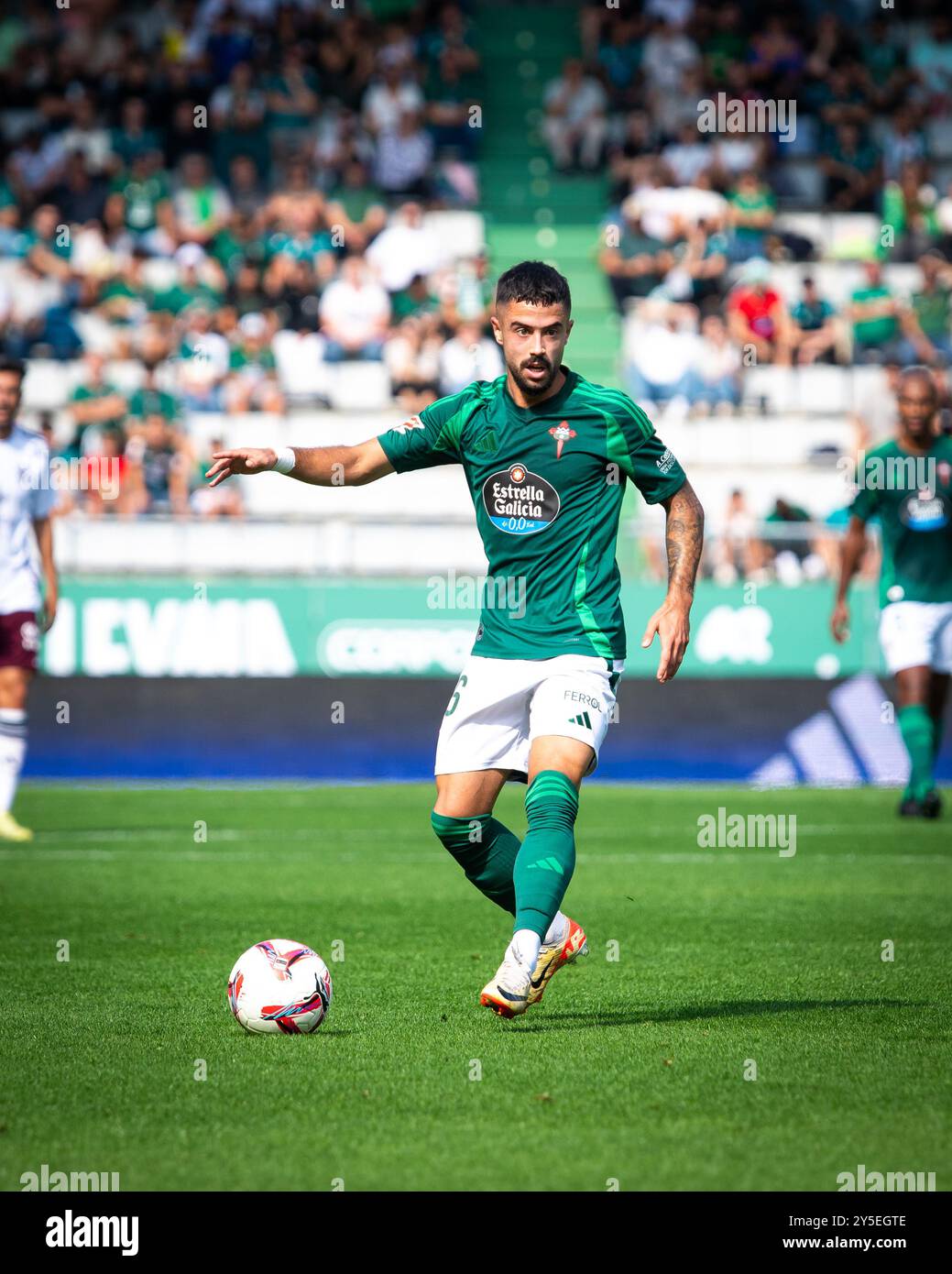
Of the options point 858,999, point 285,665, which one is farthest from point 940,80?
point 858,999

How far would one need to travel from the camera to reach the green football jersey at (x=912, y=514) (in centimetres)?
1300

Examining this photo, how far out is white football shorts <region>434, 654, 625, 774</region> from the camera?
21.0ft

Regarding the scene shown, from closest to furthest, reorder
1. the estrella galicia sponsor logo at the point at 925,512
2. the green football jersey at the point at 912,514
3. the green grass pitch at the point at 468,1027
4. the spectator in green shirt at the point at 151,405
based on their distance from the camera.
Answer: the green grass pitch at the point at 468,1027 → the green football jersey at the point at 912,514 → the estrella galicia sponsor logo at the point at 925,512 → the spectator in green shirt at the point at 151,405

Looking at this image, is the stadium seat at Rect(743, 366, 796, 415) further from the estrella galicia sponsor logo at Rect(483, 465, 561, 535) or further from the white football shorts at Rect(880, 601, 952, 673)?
the estrella galicia sponsor logo at Rect(483, 465, 561, 535)

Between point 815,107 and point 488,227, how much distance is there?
4489 mm

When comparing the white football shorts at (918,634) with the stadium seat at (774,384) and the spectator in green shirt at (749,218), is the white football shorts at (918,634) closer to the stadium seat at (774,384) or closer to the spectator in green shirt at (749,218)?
the stadium seat at (774,384)

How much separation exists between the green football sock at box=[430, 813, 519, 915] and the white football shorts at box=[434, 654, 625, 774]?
19 cm

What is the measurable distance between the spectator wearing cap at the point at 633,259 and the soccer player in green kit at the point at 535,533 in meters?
16.8

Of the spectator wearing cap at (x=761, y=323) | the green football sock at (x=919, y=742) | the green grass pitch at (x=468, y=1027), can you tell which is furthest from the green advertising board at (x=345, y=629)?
the spectator wearing cap at (x=761, y=323)

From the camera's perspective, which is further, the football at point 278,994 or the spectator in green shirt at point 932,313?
the spectator in green shirt at point 932,313

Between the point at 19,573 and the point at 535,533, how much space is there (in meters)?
6.31

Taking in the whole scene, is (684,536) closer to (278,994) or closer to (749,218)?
(278,994)

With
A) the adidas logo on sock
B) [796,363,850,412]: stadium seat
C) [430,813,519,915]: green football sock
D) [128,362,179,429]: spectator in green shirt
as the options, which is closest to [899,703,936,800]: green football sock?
[430,813,519,915]: green football sock

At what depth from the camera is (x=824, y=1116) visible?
505cm
